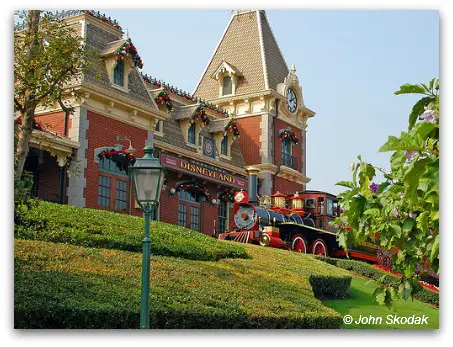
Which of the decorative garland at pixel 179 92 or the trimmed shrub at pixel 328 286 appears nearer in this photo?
the trimmed shrub at pixel 328 286

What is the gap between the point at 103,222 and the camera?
1369cm

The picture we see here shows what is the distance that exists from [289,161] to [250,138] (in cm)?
164

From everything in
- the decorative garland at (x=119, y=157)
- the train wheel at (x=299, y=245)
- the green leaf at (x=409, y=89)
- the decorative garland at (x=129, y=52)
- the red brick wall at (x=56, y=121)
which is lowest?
the train wheel at (x=299, y=245)

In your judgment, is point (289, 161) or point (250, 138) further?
point (289, 161)

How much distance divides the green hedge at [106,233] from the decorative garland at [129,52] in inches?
173

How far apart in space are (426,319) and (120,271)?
4.50m

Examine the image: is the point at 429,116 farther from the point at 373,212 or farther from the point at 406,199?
the point at 373,212

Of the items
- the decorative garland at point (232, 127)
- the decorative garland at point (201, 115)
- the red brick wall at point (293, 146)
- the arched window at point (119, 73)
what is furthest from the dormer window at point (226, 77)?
the arched window at point (119, 73)

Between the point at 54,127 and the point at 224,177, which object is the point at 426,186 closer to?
the point at 54,127

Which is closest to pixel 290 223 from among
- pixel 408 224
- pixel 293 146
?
pixel 293 146

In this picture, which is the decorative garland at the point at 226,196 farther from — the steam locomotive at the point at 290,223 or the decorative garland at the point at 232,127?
the decorative garland at the point at 232,127

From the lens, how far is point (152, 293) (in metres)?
10.3

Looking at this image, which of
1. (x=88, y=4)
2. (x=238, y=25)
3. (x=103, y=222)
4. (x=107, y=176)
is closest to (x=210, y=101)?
(x=238, y=25)

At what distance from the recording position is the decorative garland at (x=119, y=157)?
16.9m
